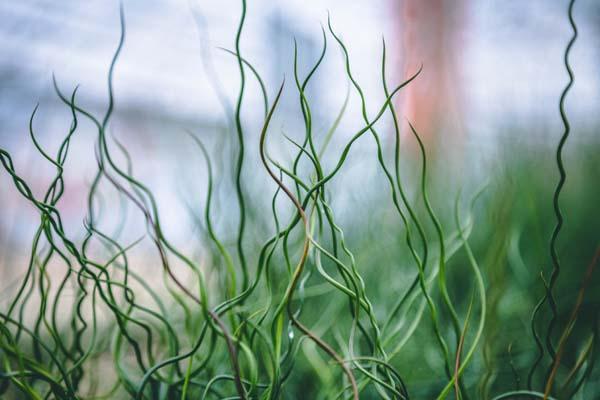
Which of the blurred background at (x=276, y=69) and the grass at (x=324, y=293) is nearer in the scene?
the grass at (x=324, y=293)

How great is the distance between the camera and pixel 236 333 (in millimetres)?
333

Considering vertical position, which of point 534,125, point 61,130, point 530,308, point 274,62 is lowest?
point 530,308

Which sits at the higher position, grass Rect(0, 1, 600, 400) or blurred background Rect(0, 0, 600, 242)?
blurred background Rect(0, 0, 600, 242)

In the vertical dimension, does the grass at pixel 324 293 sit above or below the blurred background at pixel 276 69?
below

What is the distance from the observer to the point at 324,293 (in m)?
0.68

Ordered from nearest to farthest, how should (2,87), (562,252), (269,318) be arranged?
1. (269,318)
2. (562,252)
3. (2,87)

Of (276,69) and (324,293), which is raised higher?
(276,69)

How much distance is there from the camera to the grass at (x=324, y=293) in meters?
0.30

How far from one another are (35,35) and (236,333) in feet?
3.72

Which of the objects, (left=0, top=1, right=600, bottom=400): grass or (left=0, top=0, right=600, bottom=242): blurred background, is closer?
(left=0, top=1, right=600, bottom=400): grass

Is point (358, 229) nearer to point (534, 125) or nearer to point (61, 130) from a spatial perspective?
point (534, 125)

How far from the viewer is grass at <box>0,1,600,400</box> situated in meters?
0.30

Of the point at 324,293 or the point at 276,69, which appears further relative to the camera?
the point at 276,69

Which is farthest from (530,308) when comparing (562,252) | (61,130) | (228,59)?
(61,130)
